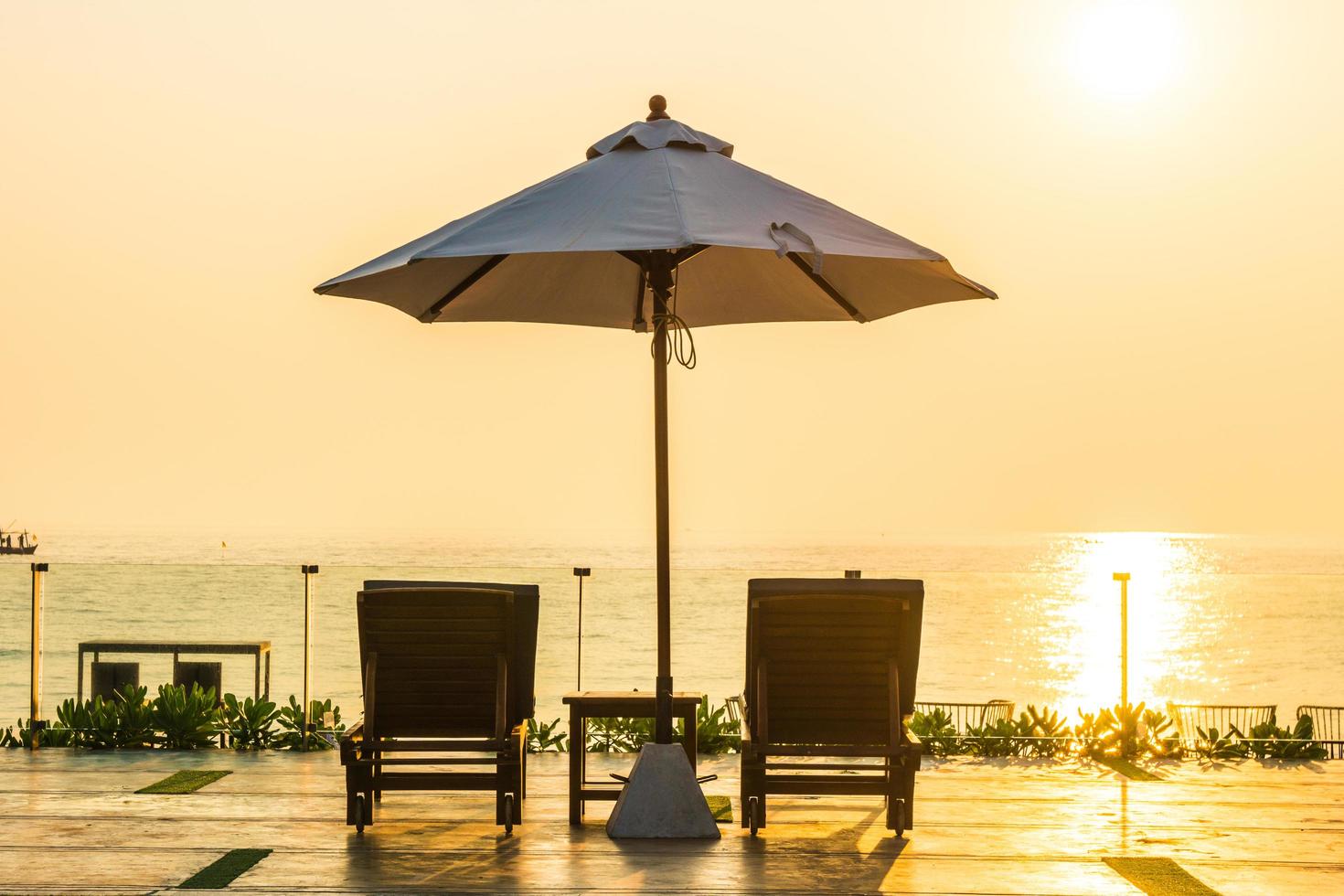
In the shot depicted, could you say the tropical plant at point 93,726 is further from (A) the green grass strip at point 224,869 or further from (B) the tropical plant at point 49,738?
(A) the green grass strip at point 224,869

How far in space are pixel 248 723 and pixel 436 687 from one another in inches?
Answer: 93.9

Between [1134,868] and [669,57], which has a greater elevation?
[669,57]

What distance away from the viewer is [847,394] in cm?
7106

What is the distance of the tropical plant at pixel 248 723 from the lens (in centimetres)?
704

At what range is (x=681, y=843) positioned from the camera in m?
4.80

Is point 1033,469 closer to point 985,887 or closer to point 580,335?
point 580,335

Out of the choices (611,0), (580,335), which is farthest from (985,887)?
(580,335)

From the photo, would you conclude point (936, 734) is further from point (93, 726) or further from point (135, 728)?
point (93, 726)

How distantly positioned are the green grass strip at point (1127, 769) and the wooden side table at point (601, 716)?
227 cm

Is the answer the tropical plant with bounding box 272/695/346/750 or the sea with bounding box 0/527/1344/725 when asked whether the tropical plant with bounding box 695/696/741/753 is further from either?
the sea with bounding box 0/527/1344/725

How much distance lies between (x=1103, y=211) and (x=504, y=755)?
3147cm

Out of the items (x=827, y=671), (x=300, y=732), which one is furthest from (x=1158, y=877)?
(x=300, y=732)

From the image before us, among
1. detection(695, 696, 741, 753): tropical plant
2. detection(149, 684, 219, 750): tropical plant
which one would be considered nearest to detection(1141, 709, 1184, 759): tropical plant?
detection(695, 696, 741, 753): tropical plant

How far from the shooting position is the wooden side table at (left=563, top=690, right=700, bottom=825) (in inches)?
203
